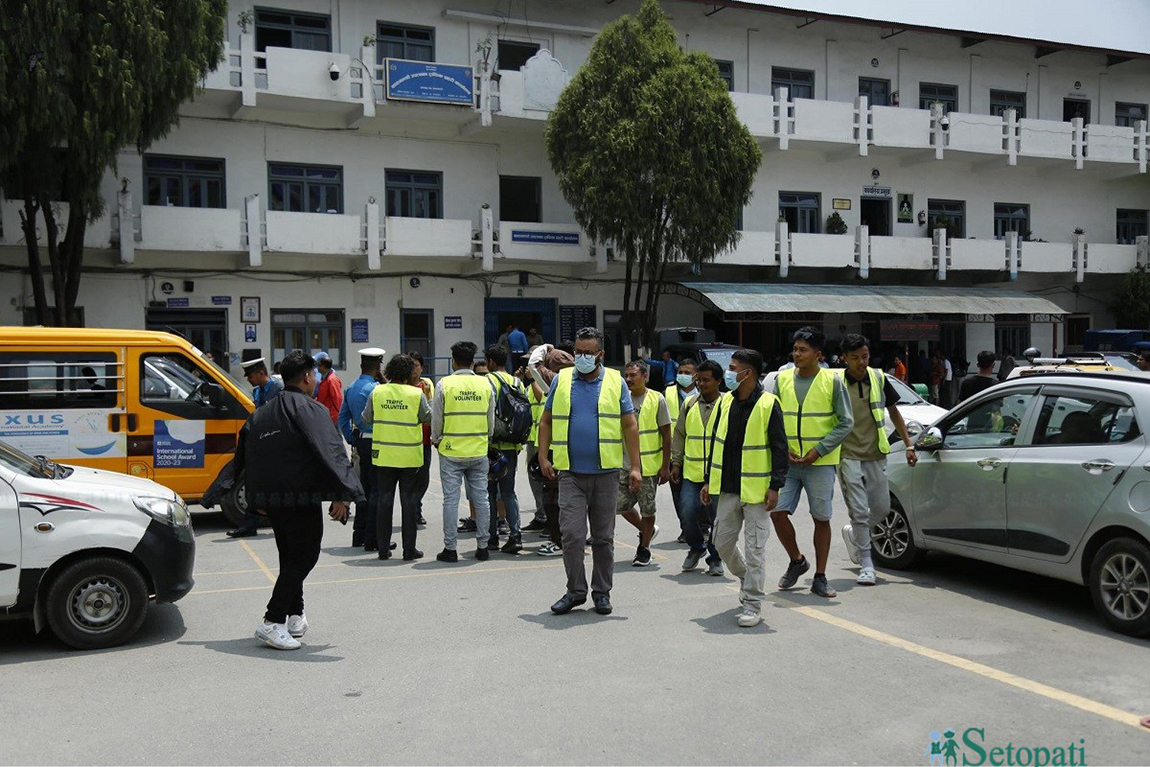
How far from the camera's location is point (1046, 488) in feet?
23.0

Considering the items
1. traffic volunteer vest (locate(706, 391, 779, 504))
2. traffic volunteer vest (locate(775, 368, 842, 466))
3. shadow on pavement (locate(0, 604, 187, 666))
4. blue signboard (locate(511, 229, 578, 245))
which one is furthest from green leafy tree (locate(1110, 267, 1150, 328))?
shadow on pavement (locate(0, 604, 187, 666))

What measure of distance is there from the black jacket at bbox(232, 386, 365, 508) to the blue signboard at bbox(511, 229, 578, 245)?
63.0ft

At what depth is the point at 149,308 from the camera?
22797 mm

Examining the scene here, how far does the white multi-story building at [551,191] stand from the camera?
22.9 metres

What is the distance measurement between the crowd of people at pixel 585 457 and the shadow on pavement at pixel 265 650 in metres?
0.09

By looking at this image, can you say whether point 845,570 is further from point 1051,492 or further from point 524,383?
point 524,383

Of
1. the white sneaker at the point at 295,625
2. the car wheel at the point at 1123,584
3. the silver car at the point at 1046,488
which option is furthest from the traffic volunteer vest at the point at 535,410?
the car wheel at the point at 1123,584

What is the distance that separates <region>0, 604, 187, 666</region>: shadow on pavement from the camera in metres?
6.31

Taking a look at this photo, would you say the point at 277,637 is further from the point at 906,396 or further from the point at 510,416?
the point at 906,396

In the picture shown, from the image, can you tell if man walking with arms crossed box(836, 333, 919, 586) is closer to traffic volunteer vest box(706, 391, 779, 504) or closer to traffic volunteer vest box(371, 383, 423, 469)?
traffic volunteer vest box(706, 391, 779, 504)

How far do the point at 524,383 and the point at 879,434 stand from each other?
14.9 feet

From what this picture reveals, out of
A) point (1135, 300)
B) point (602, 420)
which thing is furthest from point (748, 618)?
point (1135, 300)

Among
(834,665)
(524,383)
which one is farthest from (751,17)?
(834,665)

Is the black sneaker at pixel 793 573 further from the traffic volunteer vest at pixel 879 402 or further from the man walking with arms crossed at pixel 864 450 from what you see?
the traffic volunteer vest at pixel 879 402
